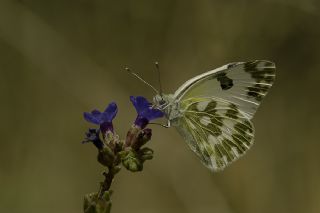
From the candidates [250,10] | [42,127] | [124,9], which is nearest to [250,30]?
[250,10]

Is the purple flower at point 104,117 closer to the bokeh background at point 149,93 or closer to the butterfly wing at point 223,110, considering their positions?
the butterfly wing at point 223,110

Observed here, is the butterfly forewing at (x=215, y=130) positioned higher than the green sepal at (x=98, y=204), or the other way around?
the butterfly forewing at (x=215, y=130)

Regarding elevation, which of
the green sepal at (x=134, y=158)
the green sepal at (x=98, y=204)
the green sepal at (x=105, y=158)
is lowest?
the green sepal at (x=98, y=204)

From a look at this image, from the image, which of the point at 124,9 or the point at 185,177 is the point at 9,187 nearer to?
the point at 185,177

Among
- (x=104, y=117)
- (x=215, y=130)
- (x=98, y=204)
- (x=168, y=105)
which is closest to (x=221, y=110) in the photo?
(x=215, y=130)

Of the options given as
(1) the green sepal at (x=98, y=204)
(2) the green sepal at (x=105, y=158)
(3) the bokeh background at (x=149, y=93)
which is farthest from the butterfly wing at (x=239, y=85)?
(3) the bokeh background at (x=149, y=93)

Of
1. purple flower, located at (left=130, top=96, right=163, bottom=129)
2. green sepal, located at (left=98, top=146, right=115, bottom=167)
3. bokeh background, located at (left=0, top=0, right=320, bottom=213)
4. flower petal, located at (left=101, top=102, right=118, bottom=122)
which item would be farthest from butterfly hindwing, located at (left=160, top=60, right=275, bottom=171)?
bokeh background, located at (left=0, top=0, right=320, bottom=213)

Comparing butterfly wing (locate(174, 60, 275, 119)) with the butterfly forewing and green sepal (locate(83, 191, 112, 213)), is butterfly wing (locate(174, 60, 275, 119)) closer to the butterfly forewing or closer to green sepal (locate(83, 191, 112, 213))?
the butterfly forewing
